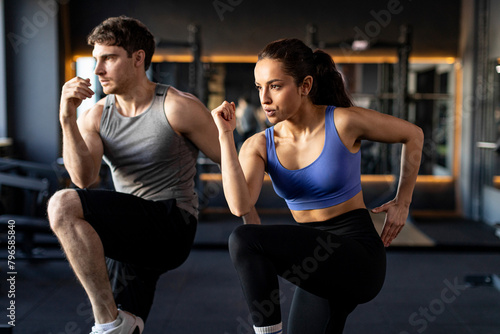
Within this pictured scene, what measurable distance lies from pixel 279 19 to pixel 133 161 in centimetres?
453

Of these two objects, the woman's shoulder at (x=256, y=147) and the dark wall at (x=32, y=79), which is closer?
the woman's shoulder at (x=256, y=147)

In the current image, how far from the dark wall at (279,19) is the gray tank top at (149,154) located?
14.1ft

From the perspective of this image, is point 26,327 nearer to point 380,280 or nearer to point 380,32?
point 380,280

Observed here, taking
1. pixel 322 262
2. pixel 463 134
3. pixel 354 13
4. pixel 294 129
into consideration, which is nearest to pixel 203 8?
pixel 354 13

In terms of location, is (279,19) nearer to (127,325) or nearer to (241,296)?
(241,296)

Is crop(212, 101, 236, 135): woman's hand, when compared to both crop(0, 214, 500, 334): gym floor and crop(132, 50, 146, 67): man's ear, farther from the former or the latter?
crop(0, 214, 500, 334): gym floor

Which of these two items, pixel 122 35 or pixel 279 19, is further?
pixel 279 19

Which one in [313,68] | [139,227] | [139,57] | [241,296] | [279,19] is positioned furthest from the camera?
[279,19]

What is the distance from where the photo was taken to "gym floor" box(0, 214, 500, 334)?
2.67m

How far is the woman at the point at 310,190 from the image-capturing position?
1387 mm

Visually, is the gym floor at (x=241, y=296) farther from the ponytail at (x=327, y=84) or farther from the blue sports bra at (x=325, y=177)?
the ponytail at (x=327, y=84)

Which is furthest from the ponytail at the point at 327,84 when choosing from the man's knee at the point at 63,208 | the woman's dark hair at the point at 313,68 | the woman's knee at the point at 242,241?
the man's knee at the point at 63,208

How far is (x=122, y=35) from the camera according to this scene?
1818 mm

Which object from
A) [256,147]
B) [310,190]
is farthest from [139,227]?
[310,190]
